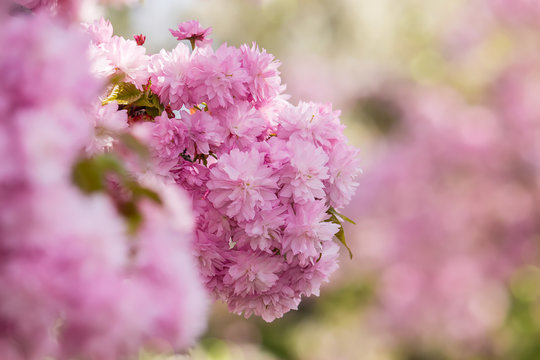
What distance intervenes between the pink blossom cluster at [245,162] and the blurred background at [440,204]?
2.81 metres

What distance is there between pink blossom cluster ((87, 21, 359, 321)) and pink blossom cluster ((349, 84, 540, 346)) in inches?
150

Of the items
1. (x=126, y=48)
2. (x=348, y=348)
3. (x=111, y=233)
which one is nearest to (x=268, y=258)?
(x=126, y=48)

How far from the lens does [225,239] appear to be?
112 centimetres

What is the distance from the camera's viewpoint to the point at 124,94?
3.74 ft

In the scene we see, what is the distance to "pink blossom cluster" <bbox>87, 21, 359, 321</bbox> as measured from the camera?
107 cm

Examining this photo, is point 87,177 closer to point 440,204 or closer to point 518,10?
point 440,204

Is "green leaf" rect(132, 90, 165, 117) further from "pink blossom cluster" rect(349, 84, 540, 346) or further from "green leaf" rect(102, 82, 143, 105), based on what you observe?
"pink blossom cluster" rect(349, 84, 540, 346)

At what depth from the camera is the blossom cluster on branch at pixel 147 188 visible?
55 cm

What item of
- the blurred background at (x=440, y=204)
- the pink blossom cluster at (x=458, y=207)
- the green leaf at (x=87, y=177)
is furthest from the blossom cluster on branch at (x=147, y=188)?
the pink blossom cluster at (x=458, y=207)

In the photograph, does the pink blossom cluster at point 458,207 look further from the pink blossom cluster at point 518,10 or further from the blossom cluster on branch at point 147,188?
the blossom cluster on branch at point 147,188

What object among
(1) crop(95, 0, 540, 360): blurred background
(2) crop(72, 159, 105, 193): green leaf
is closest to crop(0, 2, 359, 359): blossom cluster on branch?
(2) crop(72, 159, 105, 193): green leaf

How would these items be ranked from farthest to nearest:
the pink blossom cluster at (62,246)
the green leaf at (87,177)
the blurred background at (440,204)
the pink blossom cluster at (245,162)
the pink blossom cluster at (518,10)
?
the blurred background at (440,204) < the pink blossom cluster at (518,10) < the pink blossom cluster at (245,162) < the green leaf at (87,177) < the pink blossom cluster at (62,246)

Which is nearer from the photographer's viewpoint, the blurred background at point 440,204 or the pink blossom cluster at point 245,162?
the pink blossom cluster at point 245,162

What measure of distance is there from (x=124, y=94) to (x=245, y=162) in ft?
0.79
